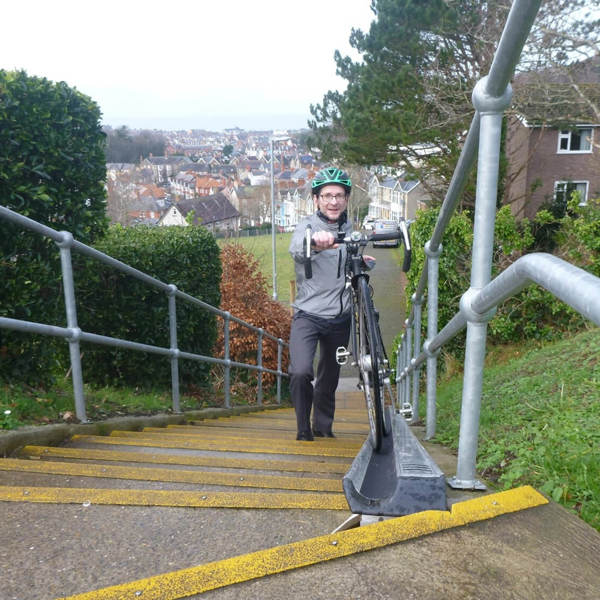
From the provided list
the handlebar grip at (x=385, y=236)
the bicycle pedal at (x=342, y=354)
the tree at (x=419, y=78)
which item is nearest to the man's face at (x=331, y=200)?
the handlebar grip at (x=385, y=236)

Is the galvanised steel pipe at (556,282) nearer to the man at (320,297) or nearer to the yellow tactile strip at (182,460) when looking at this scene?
the yellow tactile strip at (182,460)

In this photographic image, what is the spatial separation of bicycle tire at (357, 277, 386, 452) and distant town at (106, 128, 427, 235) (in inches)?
48.4

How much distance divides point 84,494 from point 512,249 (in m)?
9.10

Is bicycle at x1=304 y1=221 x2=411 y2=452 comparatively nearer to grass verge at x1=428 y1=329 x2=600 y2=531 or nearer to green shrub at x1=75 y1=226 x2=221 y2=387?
grass verge at x1=428 y1=329 x2=600 y2=531

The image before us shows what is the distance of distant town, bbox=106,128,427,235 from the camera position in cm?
3759

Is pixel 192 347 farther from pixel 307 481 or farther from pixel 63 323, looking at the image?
pixel 307 481

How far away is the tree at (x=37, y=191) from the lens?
152 inches

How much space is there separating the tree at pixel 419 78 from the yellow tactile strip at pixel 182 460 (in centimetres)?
1264

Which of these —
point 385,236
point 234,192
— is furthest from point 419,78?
point 234,192

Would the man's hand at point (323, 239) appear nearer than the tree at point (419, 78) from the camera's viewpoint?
Yes

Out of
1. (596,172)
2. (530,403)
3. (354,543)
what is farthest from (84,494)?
(596,172)

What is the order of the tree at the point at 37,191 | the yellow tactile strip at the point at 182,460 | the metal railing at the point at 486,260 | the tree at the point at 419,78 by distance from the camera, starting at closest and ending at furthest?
the metal railing at the point at 486,260, the yellow tactile strip at the point at 182,460, the tree at the point at 37,191, the tree at the point at 419,78

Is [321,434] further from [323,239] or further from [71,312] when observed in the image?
[71,312]

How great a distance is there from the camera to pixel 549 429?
306 cm
